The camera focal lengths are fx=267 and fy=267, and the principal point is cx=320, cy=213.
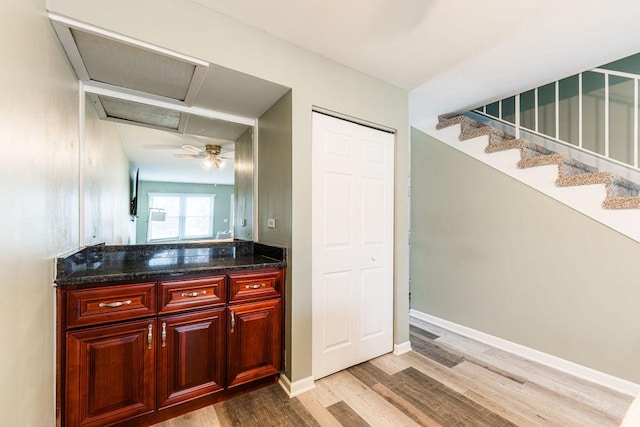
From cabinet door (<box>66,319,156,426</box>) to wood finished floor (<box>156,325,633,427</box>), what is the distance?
29cm

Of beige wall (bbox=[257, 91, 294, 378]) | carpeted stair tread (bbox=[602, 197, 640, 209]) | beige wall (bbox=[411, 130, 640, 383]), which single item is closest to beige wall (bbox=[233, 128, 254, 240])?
beige wall (bbox=[257, 91, 294, 378])

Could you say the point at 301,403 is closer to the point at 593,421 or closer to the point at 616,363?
the point at 593,421

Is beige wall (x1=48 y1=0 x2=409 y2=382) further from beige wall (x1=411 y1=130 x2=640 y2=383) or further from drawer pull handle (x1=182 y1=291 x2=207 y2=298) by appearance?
beige wall (x1=411 y1=130 x2=640 y2=383)

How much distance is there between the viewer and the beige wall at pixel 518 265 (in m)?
2.10

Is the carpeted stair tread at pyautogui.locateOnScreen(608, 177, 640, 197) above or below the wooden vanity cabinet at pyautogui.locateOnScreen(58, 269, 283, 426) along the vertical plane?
above

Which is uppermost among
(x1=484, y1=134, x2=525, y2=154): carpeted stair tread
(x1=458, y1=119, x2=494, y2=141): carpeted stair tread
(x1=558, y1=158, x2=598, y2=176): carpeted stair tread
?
(x1=458, y1=119, x2=494, y2=141): carpeted stair tread

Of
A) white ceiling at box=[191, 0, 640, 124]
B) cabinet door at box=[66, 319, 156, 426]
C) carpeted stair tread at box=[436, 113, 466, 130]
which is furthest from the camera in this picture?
carpeted stair tread at box=[436, 113, 466, 130]

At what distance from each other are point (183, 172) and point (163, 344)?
4.53 feet

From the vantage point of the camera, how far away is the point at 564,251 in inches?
92.1

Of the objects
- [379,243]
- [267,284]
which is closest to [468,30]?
[379,243]

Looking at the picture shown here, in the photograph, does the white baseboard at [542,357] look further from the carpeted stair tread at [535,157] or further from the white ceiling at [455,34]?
the white ceiling at [455,34]

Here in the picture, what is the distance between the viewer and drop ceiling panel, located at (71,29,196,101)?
1.50 meters

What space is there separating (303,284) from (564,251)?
7.54ft

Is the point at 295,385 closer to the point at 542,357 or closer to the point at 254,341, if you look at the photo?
the point at 254,341
